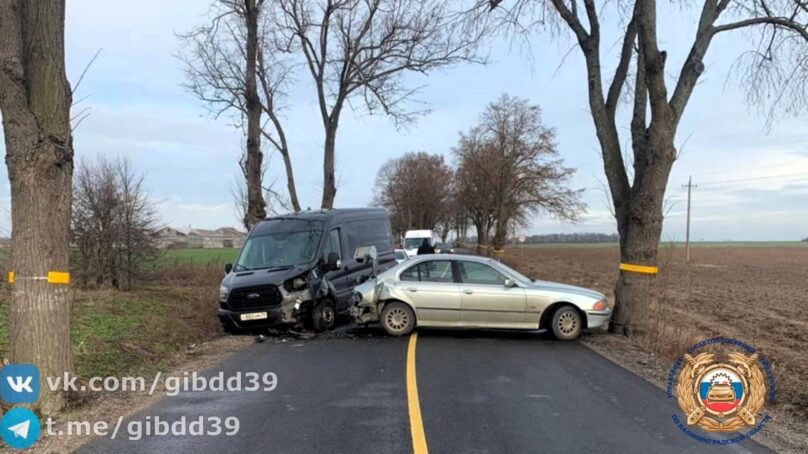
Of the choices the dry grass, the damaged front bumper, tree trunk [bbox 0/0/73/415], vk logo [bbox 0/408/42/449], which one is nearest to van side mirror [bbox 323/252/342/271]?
the damaged front bumper

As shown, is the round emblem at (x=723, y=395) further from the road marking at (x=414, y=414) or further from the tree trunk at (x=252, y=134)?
the tree trunk at (x=252, y=134)

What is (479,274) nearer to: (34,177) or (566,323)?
(566,323)

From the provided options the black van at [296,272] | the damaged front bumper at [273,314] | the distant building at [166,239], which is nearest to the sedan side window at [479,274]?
the black van at [296,272]

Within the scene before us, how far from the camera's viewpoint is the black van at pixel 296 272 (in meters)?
12.3

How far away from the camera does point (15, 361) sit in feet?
20.1

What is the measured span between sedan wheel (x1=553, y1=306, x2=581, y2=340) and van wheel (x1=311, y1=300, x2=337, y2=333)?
14.9 ft

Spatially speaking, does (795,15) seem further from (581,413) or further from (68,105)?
(68,105)

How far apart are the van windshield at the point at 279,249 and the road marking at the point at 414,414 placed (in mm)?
4733

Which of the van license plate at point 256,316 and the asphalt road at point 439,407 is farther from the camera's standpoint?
the van license plate at point 256,316

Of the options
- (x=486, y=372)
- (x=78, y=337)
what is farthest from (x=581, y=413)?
(x=78, y=337)

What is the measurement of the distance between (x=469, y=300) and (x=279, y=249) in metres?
4.41

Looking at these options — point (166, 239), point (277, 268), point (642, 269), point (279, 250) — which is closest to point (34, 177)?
point (277, 268)

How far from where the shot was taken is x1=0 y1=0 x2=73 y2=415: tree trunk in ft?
20.0

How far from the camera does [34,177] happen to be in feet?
20.1
